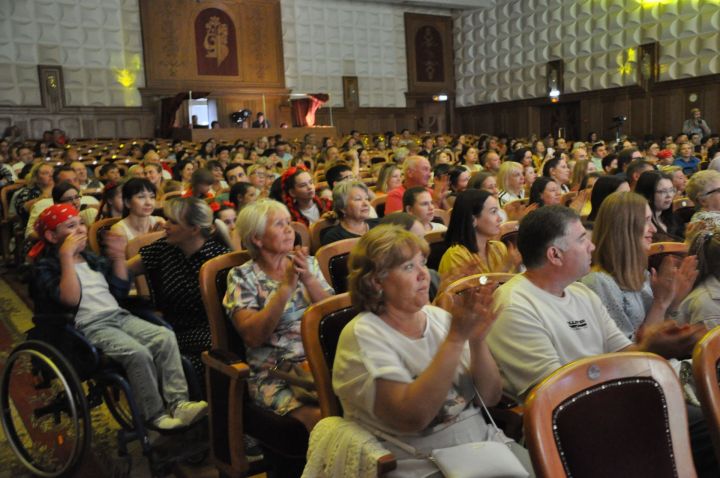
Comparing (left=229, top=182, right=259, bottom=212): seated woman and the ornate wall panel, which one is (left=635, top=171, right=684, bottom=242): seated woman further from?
the ornate wall panel

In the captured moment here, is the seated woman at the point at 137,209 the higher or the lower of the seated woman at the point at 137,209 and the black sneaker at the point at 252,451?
the higher

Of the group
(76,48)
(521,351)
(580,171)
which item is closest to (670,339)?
(521,351)

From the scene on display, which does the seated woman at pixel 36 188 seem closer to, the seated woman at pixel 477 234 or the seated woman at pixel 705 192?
the seated woman at pixel 477 234

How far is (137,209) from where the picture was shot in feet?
13.9

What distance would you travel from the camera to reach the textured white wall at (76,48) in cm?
1541

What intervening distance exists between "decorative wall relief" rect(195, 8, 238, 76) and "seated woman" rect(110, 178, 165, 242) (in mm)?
14275

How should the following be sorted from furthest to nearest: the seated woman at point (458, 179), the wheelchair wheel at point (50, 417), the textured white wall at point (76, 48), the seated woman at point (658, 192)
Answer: the textured white wall at point (76, 48)
the seated woman at point (458, 179)
the seated woman at point (658, 192)
the wheelchair wheel at point (50, 417)

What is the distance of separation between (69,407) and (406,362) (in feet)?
5.40

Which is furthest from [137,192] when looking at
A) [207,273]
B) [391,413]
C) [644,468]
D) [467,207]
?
[644,468]

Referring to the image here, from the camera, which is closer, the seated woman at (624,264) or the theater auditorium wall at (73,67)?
the seated woman at (624,264)

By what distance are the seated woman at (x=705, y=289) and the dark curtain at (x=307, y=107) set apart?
1610 centimetres

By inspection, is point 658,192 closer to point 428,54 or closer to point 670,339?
point 670,339

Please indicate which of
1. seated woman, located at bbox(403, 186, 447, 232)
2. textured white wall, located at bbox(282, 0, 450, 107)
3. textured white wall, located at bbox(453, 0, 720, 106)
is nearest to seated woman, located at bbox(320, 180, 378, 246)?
seated woman, located at bbox(403, 186, 447, 232)

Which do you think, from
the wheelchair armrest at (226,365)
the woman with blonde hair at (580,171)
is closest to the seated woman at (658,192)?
the woman with blonde hair at (580,171)
